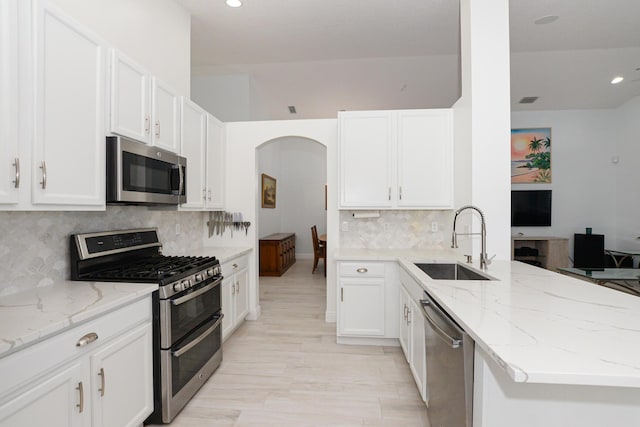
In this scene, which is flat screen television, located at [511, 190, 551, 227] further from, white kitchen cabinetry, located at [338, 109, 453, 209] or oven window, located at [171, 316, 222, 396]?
oven window, located at [171, 316, 222, 396]

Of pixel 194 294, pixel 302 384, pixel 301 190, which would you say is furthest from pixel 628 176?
pixel 194 294

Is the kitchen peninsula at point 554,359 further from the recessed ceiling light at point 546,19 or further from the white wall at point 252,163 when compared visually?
the recessed ceiling light at point 546,19

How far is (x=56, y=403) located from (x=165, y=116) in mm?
1970

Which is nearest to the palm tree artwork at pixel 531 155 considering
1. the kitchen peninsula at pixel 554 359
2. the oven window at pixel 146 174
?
the kitchen peninsula at pixel 554 359

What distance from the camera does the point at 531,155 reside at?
611cm

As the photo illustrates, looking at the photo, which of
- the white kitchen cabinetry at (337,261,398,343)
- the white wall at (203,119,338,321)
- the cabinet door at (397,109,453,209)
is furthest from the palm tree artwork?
the white kitchen cabinetry at (337,261,398,343)

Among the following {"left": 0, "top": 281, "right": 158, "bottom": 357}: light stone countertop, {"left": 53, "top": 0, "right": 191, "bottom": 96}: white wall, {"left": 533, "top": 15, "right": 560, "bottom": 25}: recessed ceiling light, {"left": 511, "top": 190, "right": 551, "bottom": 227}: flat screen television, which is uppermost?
{"left": 533, "top": 15, "right": 560, "bottom": 25}: recessed ceiling light

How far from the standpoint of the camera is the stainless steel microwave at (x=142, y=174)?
1.79 metres

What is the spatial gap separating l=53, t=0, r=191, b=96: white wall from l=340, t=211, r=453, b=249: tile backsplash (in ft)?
7.55

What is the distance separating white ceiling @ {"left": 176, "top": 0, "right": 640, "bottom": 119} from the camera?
321 cm

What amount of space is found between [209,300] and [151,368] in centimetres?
63

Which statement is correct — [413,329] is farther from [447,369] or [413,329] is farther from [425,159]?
[425,159]

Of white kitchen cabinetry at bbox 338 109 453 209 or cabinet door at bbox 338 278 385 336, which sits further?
white kitchen cabinetry at bbox 338 109 453 209

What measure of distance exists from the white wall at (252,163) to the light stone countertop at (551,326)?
7.00ft
